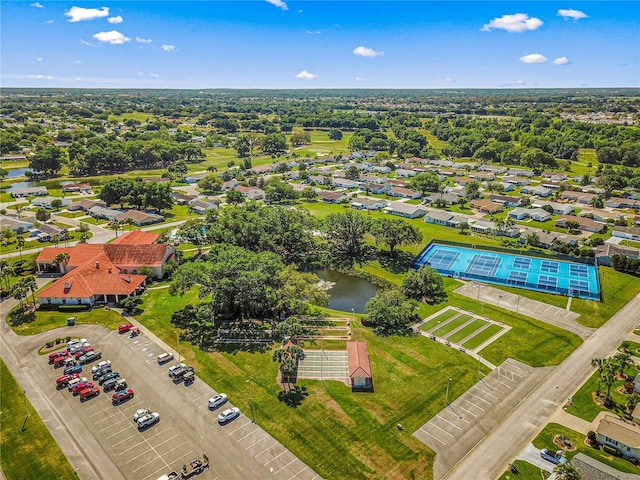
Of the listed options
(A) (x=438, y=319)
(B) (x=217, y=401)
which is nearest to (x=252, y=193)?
(A) (x=438, y=319)

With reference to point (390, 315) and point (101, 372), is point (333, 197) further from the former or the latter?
point (101, 372)

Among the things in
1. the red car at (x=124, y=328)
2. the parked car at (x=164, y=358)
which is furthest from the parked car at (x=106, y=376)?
the red car at (x=124, y=328)

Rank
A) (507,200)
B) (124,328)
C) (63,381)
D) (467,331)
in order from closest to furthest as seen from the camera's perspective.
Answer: (63,381)
(124,328)
(467,331)
(507,200)

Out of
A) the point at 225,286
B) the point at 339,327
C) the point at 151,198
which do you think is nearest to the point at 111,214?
the point at 151,198

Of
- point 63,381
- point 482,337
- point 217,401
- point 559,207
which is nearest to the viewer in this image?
point 217,401

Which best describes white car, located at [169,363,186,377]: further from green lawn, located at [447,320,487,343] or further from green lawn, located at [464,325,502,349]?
green lawn, located at [464,325,502,349]

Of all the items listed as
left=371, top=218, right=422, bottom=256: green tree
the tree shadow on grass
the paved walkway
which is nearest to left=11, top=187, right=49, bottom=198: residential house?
left=371, top=218, right=422, bottom=256: green tree

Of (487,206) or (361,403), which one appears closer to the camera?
(361,403)
